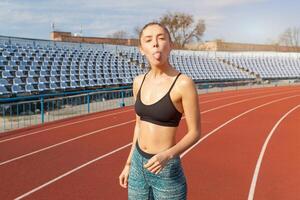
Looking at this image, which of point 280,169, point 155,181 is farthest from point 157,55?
point 280,169

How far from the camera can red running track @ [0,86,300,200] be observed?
20.3ft

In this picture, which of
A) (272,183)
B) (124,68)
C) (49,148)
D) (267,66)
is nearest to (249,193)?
(272,183)

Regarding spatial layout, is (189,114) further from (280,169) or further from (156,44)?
(280,169)

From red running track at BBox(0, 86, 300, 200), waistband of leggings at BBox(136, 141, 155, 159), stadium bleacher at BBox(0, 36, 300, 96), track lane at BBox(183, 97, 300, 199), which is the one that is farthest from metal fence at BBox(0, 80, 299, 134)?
waistband of leggings at BBox(136, 141, 155, 159)

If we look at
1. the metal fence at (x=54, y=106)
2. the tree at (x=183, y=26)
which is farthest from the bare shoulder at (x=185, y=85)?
the tree at (x=183, y=26)

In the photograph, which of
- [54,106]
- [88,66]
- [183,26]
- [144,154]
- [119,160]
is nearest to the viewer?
[144,154]

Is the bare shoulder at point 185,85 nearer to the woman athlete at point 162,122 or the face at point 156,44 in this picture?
the woman athlete at point 162,122

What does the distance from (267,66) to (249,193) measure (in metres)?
40.4

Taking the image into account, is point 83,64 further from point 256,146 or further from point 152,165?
point 152,165

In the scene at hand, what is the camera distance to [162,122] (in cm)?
230

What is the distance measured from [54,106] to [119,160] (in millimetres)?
7434

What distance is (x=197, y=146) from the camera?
961cm

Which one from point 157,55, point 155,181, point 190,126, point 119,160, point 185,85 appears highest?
point 157,55

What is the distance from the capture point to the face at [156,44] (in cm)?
225
